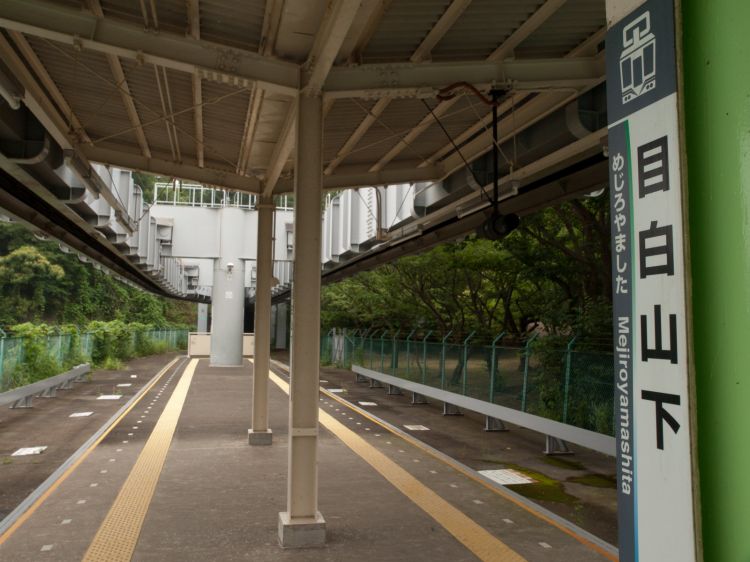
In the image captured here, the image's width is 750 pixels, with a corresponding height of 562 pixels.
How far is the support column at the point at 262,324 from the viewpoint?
1126 centimetres

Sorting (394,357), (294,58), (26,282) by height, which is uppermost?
(26,282)

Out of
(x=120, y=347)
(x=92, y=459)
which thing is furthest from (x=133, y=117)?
(x=120, y=347)

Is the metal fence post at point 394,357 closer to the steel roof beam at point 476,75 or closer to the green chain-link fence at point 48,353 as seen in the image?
the green chain-link fence at point 48,353

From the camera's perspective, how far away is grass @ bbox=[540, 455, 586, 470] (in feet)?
32.3

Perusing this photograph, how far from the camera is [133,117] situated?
853 centimetres

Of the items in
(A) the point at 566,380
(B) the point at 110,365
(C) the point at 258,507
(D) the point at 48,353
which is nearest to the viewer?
(C) the point at 258,507

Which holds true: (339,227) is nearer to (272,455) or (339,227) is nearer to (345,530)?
(272,455)

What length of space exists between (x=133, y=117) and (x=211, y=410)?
8761 mm

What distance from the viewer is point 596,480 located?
29.6ft

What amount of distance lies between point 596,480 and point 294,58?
6.86 meters

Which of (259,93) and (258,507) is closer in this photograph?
(258,507)

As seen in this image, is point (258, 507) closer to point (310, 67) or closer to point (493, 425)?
point (310, 67)

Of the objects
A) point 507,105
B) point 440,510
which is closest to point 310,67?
point 507,105

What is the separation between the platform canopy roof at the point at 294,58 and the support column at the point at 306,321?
53 centimetres
